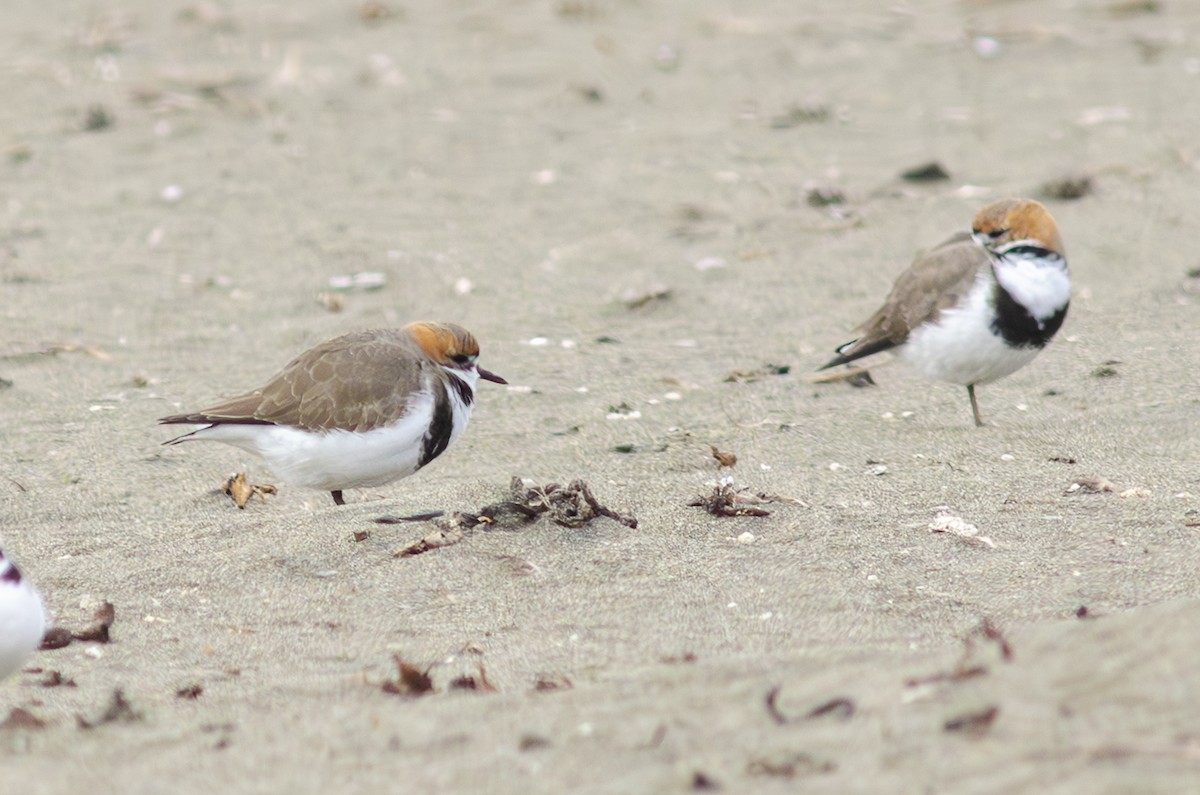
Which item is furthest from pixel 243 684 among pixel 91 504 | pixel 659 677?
pixel 91 504

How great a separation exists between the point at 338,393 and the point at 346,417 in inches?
4.4

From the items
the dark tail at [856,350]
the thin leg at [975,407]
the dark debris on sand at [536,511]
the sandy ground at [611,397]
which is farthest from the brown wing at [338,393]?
the thin leg at [975,407]

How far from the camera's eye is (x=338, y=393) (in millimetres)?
6039

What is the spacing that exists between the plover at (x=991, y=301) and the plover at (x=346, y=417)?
2.25 metres

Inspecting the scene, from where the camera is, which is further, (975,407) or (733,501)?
(975,407)

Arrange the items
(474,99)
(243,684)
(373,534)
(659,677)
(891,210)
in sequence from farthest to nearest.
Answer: (474,99) < (891,210) < (373,534) < (243,684) < (659,677)

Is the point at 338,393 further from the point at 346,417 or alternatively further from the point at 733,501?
the point at 733,501

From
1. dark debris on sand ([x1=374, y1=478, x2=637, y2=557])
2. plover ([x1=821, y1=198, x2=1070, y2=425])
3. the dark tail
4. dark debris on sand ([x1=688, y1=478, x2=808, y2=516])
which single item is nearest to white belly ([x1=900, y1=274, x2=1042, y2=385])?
plover ([x1=821, y1=198, x2=1070, y2=425])

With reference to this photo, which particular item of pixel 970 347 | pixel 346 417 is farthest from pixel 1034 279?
pixel 346 417

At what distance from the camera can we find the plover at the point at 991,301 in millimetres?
6949

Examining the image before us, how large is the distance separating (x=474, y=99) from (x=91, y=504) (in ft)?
21.0

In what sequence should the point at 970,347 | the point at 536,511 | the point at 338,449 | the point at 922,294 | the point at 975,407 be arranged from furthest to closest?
the point at 922,294
the point at 975,407
the point at 970,347
the point at 338,449
the point at 536,511

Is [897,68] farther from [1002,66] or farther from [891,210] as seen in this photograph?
[891,210]

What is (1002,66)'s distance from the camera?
12195 millimetres
